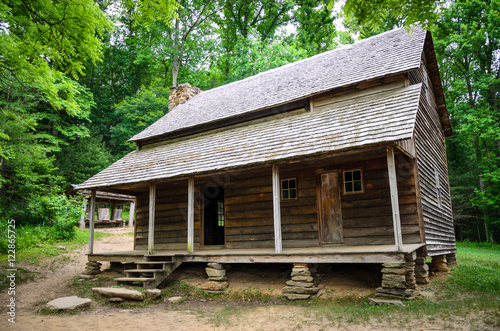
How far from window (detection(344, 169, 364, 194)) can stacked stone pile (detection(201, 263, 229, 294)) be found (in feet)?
13.6

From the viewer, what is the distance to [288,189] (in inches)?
428

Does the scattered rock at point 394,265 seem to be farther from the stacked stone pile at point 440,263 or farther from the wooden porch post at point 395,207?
the stacked stone pile at point 440,263

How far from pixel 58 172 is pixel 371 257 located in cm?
2355

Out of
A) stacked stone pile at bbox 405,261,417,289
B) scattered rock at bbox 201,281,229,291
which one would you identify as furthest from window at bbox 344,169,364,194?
scattered rock at bbox 201,281,229,291

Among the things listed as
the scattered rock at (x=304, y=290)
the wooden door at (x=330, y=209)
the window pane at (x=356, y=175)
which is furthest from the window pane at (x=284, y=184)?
the scattered rock at (x=304, y=290)

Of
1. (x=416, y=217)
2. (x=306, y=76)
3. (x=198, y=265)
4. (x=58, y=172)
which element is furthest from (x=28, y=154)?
(x=416, y=217)

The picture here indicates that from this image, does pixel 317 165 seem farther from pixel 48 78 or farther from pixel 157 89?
pixel 157 89

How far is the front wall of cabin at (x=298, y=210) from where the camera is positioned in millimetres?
9102

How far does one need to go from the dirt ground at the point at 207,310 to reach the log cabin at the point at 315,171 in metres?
0.73

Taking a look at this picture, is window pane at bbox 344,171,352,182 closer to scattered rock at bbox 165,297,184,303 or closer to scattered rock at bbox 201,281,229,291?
scattered rock at bbox 201,281,229,291

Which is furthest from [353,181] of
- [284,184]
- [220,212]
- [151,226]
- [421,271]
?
[220,212]

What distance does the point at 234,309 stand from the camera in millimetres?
7742

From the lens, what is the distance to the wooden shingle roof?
10.7 meters

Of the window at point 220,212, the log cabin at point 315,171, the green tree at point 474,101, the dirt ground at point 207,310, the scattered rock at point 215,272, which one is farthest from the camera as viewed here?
the green tree at point 474,101
